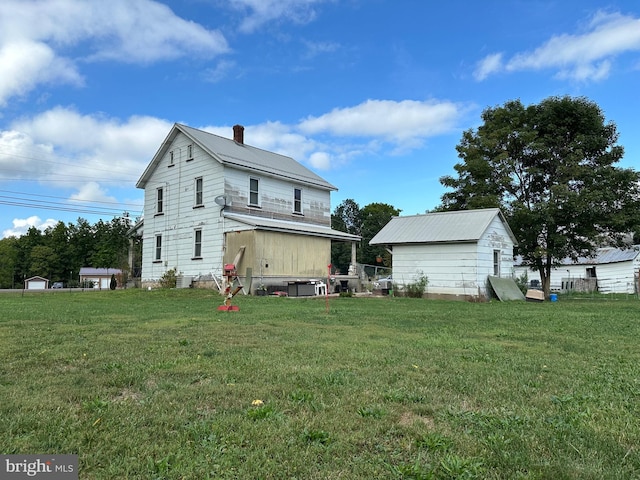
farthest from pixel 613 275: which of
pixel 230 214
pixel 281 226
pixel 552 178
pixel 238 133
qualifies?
pixel 238 133

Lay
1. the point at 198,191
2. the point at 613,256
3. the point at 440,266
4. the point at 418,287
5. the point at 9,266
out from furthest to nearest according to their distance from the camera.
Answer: the point at 9,266 < the point at 613,256 < the point at 198,191 < the point at 418,287 < the point at 440,266

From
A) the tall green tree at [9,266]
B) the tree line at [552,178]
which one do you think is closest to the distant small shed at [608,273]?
the tree line at [552,178]

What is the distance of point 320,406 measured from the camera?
3.50m

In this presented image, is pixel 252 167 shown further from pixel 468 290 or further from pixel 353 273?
pixel 468 290

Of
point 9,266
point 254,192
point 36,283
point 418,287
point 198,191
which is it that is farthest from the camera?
point 9,266

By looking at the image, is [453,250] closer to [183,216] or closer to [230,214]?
[230,214]

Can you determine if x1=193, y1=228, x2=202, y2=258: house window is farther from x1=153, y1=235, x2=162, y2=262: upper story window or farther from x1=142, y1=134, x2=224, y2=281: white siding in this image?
x1=153, y1=235, x2=162, y2=262: upper story window

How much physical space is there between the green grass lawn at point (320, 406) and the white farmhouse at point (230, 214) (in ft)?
46.7

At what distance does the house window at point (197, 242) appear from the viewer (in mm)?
23141

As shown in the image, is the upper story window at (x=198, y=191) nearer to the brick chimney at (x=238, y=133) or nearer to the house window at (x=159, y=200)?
the house window at (x=159, y=200)

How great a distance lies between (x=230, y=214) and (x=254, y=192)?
2.37 meters

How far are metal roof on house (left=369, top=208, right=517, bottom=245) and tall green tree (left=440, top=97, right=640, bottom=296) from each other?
2.13m

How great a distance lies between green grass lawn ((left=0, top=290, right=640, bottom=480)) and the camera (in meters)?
2.55

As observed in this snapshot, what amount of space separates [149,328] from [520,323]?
7534 mm
